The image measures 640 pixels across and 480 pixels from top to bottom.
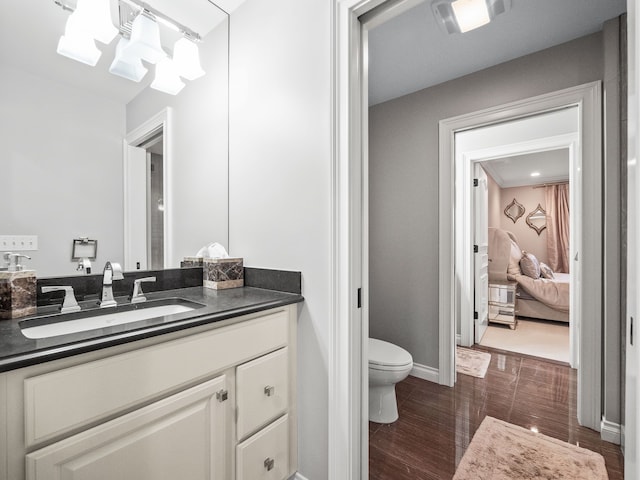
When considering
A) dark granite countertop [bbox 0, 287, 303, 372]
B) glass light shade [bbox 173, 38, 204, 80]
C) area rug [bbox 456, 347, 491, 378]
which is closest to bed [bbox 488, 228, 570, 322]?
area rug [bbox 456, 347, 491, 378]

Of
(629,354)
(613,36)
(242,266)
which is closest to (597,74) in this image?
(613,36)

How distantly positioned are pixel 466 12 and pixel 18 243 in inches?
88.6

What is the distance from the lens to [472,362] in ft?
9.42

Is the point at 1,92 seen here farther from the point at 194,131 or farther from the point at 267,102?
the point at 267,102

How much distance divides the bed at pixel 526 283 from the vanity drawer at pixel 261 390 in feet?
13.9

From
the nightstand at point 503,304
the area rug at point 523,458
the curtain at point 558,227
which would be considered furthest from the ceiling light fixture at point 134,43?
the curtain at point 558,227

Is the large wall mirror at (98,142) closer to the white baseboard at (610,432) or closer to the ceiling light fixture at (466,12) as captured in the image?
the ceiling light fixture at (466,12)

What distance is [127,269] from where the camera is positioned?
4.39 feet

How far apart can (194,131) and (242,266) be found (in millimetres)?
786

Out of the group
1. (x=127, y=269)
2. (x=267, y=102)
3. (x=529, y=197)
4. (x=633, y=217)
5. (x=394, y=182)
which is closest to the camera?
(x=633, y=217)

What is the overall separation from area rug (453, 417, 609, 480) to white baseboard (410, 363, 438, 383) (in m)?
0.60

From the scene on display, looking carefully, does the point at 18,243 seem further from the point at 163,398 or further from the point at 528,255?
the point at 528,255

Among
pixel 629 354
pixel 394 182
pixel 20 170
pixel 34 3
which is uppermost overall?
pixel 34 3

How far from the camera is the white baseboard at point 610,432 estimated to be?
1.71 m
